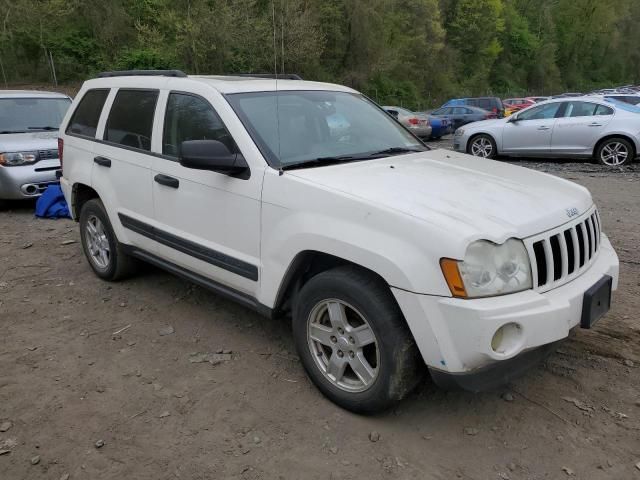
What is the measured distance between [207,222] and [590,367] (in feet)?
8.43

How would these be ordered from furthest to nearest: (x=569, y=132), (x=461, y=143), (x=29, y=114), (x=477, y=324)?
1. (x=461, y=143)
2. (x=569, y=132)
3. (x=29, y=114)
4. (x=477, y=324)

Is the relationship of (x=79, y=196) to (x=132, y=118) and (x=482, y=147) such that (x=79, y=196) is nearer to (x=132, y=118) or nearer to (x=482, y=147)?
(x=132, y=118)

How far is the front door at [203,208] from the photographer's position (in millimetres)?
3342

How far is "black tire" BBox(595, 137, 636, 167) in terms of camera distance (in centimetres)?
1106

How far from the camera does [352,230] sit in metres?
2.78

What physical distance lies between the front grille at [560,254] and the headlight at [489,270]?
0.06 m

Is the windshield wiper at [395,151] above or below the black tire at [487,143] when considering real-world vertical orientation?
above

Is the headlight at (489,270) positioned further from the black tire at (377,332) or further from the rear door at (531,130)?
the rear door at (531,130)

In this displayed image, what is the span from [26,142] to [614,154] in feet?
35.1

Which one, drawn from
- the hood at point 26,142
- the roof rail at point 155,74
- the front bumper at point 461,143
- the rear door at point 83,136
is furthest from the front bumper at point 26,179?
the front bumper at point 461,143

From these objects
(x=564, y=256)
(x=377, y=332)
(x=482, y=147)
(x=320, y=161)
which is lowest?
(x=377, y=332)

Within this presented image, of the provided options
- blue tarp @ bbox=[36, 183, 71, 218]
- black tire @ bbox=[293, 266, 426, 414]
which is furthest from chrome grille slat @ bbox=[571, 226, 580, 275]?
blue tarp @ bbox=[36, 183, 71, 218]

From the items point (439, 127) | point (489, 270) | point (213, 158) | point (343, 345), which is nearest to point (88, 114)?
point (213, 158)

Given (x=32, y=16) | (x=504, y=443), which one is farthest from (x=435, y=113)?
(x=504, y=443)
